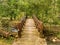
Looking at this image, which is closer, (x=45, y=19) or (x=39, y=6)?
(x=45, y=19)

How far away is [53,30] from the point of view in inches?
765

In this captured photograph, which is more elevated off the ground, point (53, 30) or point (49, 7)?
point (49, 7)

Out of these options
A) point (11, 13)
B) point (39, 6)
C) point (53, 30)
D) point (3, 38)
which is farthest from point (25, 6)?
point (3, 38)

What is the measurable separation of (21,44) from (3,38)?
12.1 feet

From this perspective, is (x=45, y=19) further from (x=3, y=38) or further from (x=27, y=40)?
(x=27, y=40)

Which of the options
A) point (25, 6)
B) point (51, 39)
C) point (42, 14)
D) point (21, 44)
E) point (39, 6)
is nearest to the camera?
point (21, 44)

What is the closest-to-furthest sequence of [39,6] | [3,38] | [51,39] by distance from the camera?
[3,38]
[51,39]
[39,6]

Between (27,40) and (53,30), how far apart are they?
8.63m

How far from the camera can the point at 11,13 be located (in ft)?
93.1

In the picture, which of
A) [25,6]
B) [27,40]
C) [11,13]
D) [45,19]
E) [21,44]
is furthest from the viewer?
[25,6]

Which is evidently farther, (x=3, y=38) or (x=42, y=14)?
(x=42, y=14)

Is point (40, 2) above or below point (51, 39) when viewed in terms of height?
above

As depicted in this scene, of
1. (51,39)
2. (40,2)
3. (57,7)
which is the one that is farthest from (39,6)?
(51,39)

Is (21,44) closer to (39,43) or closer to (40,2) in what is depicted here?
(39,43)
